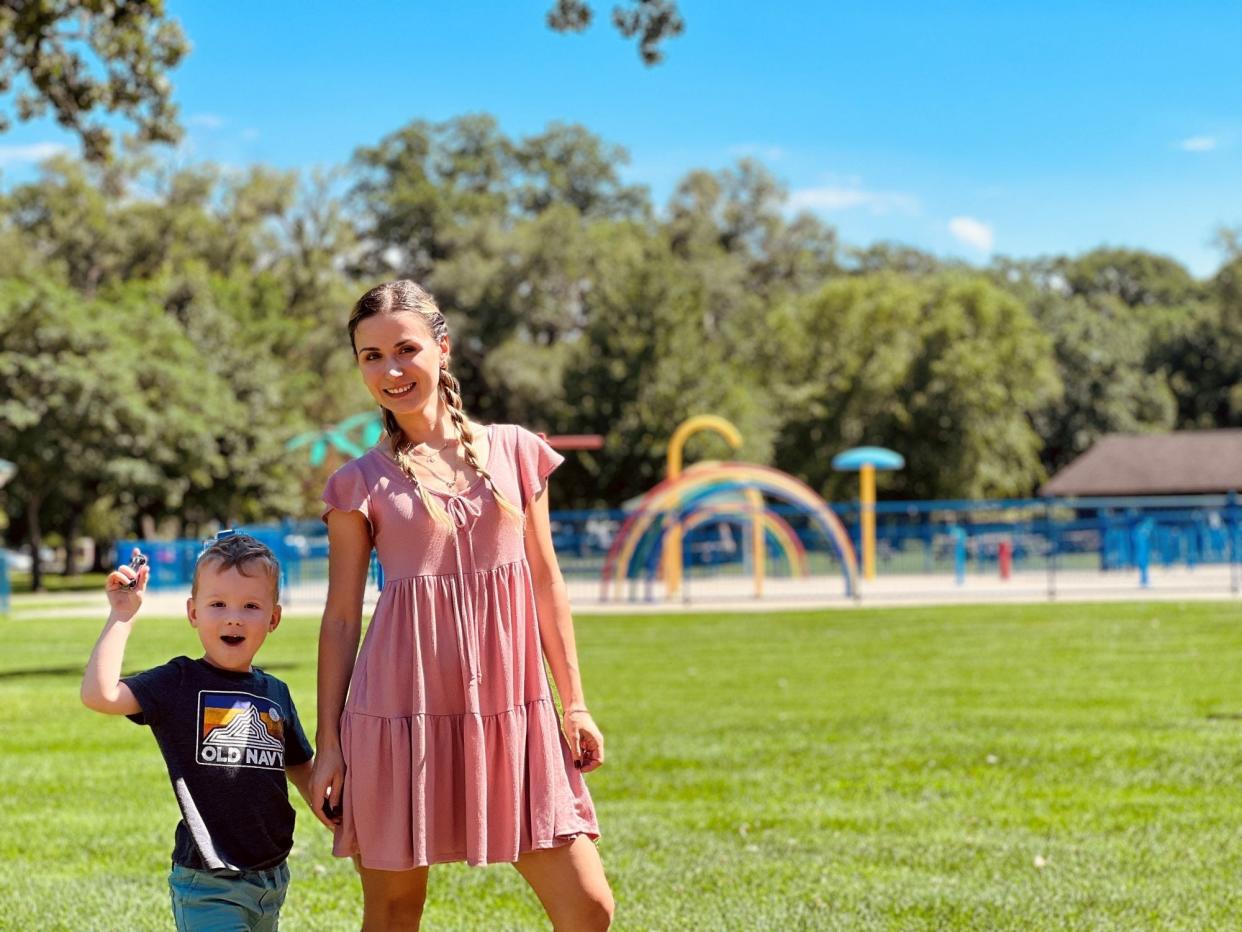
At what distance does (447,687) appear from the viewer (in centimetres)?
339

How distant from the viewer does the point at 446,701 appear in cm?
339

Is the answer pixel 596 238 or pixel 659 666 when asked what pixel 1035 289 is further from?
pixel 659 666

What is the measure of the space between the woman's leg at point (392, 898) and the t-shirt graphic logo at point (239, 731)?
12.9 inches

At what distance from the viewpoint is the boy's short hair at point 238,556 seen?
360 cm

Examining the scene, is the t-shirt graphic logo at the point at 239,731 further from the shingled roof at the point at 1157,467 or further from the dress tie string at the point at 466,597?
the shingled roof at the point at 1157,467

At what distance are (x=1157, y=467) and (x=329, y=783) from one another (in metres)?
51.1

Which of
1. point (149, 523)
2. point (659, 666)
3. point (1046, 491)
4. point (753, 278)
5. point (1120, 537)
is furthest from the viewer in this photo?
point (753, 278)

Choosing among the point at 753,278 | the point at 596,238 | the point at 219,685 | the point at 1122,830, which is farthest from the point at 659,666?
the point at 753,278

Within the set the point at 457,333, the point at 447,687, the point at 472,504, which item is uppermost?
the point at 457,333

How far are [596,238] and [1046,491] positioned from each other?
20.9 metres

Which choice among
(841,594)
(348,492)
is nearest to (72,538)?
(841,594)

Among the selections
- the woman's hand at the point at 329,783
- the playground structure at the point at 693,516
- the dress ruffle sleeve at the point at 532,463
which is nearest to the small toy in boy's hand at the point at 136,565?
the woman's hand at the point at 329,783

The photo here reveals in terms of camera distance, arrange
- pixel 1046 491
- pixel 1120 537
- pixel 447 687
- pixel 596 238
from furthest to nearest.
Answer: pixel 596 238, pixel 1046 491, pixel 1120 537, pixel 447 687

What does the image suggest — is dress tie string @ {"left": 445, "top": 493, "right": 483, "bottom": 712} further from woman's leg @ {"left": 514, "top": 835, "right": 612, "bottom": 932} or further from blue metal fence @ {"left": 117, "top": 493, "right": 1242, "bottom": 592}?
blue metal fence @ {"left": 117, "top": 493, "right": 1242, "bottom": 592}
